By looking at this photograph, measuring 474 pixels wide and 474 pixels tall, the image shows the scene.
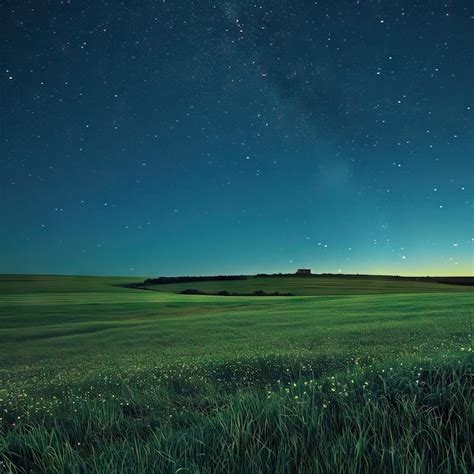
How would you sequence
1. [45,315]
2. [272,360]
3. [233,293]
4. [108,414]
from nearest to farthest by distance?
[108,414], [272,360], [45,315], [233,293]

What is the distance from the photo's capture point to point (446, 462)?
3.65m

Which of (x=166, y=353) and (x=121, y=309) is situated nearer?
(x=166, y=353)

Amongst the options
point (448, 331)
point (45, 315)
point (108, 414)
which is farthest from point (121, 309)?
point (108, 414)

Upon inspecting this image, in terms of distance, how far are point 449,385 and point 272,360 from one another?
7.21 metres

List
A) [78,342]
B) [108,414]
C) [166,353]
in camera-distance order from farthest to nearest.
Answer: [78,342], [166,353], [108,414]

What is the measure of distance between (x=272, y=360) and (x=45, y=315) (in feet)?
94.8

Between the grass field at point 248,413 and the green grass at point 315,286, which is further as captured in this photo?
the green grass at point 315,286

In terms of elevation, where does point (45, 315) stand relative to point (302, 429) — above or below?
below

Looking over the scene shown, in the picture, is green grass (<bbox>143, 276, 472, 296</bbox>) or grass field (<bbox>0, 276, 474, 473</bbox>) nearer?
grass field (<bbox>0, 276, 474, 473</bbox>)

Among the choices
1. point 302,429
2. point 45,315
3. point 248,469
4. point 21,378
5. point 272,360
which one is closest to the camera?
point 248,469

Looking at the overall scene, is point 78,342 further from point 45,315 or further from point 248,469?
point 248,469

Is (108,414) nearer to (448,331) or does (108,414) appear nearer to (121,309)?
(448,331)

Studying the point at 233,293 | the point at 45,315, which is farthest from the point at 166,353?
the point at 233,293

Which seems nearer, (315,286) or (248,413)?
(248,413)
